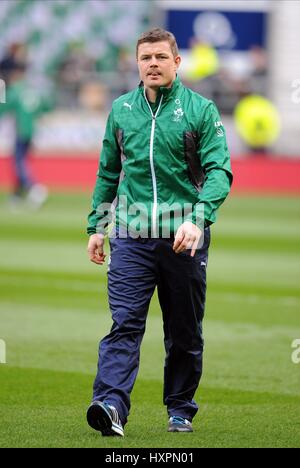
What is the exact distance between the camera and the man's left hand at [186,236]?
657 cm

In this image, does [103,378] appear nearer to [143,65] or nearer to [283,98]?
[143,65]

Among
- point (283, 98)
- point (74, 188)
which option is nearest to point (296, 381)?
point (74, 188)

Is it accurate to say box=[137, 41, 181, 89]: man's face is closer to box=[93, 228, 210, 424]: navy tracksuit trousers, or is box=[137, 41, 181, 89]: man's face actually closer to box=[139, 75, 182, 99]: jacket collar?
box=[139, 75, 182, 99]: jacket collar

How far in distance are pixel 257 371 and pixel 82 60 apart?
84.7 feet

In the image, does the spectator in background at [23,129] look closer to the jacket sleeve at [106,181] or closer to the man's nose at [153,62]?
the jacket sleeve at [106,181]

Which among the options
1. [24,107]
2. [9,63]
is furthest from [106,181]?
[9,63]

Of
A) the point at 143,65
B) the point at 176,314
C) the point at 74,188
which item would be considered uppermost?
the point at 143,65

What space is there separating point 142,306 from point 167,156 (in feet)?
2.80

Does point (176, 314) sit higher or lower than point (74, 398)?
higher

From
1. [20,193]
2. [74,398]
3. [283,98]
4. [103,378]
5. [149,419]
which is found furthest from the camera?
[283,98]

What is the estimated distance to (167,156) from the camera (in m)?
6.85

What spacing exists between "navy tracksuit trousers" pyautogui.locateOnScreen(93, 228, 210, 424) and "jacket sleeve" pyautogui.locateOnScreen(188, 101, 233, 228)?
0.30 m

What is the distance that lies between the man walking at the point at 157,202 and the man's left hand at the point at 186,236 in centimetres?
9

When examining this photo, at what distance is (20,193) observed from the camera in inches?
988
